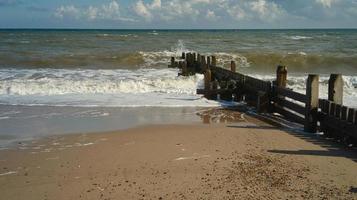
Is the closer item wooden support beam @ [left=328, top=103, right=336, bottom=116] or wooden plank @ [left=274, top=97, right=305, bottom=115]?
wooden support beam @ [left=328, top=103, right=336, bottom=116]

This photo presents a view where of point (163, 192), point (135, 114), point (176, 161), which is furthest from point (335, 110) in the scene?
point (135, 114)

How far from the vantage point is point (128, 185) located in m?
6.31

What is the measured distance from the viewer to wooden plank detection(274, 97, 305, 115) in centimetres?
1058

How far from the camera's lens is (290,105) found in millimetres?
11406

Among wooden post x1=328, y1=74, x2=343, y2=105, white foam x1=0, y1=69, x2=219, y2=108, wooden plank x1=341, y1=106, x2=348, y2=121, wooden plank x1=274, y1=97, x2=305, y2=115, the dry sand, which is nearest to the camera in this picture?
the dry sand

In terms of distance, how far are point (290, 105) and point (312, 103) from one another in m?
1.61

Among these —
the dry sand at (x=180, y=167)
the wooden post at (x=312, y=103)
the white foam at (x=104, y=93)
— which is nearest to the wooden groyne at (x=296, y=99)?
the wooden post at (x=312, y=103)

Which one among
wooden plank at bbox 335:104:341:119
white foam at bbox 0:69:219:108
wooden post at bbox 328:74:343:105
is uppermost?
wooden post at bbox 328:74:343:105

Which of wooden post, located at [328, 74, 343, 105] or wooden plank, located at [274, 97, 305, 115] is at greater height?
wooden post, located at [328, 74, 343, 105]

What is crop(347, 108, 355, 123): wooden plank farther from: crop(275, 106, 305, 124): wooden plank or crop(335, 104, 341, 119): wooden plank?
crop(275, 106, 305, 124): wooden plank

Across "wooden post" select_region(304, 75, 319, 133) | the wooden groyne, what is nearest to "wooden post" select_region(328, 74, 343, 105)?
the wooden groyne

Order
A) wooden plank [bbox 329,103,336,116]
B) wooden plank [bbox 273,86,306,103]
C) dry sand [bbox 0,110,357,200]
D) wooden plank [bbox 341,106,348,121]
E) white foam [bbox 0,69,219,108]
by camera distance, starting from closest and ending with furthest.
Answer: dry sand [bbox 0,110,357,200], wooden plank [bbox 341,106,348,121], wooden plank [bbox 329,103,336,116], wooden plank [bbox 273,86,306,103], white foam [bbox 0,69,219,108]

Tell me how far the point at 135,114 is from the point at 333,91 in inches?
205

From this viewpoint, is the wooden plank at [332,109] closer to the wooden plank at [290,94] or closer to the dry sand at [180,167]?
the dry sand at [180,167]
